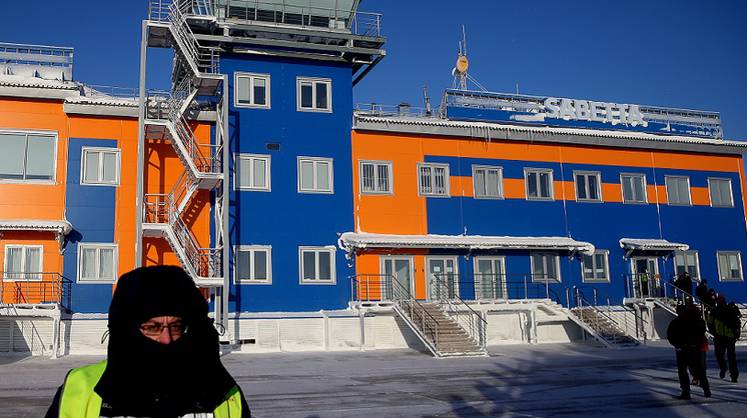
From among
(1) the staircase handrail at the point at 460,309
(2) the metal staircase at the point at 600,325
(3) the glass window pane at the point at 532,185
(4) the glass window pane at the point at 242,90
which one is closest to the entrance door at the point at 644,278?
(2) the metal staircase at the point at 600,325

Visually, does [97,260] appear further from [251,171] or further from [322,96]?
[322,96]

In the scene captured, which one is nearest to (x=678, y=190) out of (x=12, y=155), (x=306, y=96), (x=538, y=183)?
(x=538, y=183)

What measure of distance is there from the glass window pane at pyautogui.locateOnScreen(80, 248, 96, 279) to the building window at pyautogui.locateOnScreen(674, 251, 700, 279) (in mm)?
25806

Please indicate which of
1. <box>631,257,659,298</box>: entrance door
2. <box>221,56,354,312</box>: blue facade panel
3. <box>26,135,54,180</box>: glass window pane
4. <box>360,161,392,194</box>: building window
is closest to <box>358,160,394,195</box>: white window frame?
<box>360,161,392,194</box>: building window

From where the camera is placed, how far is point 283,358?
985 inches

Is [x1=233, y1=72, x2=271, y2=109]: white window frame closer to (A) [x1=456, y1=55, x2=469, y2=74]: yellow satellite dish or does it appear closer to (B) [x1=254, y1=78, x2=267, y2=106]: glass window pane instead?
(B) [x1=254, y1=78, x2=267, y2=106]: glass window pane

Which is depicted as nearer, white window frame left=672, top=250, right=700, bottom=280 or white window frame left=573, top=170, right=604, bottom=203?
white window frame left=573, top=170, right=604, bottom=203

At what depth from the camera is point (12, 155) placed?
89.4ft

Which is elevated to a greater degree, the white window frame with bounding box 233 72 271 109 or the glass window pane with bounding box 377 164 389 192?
the white window frame with bounding box 233 72 271 109

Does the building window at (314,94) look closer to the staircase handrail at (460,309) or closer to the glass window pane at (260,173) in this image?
the glass window pane at (260,173)

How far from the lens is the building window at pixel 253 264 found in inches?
1137

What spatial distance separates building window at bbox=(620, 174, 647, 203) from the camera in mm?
36219

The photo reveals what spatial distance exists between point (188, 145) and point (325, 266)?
23.1 ft

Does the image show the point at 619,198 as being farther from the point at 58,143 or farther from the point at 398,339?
the point at 58,143
